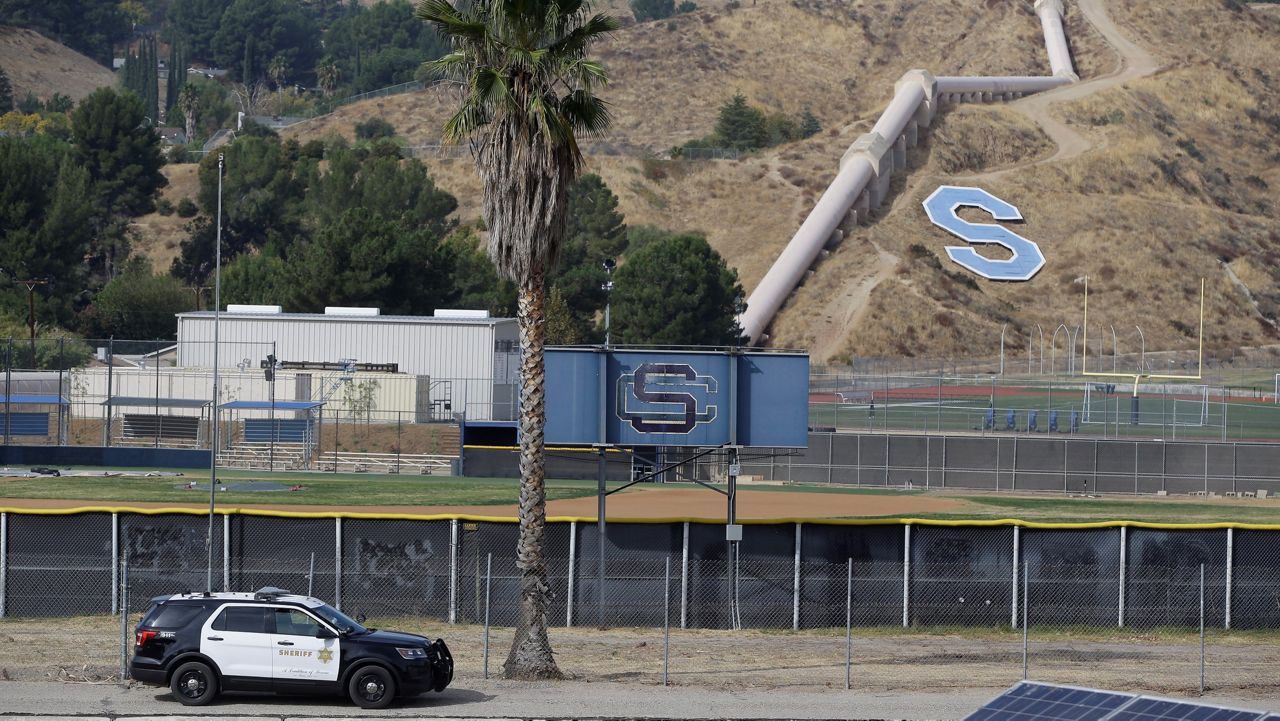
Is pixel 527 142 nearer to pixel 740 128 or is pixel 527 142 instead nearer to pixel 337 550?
pixel 337 550

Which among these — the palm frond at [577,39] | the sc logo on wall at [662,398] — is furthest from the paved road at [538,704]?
the palm frond at [577,39]

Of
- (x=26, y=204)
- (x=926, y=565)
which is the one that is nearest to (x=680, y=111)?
(x=26, y=204)

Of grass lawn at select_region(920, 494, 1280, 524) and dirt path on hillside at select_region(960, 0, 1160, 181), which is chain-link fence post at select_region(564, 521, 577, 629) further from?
dirt path on hillside at select_region(960, 0, 1160, 181)

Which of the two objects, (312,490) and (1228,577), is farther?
(312,490)

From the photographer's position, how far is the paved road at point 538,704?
2144 cm

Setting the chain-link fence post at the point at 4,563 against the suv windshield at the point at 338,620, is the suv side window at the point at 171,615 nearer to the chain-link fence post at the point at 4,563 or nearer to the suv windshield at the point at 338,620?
the suv windshield at the point at 338,620

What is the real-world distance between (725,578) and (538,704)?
24.9ft

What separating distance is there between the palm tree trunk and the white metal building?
44.9 meters

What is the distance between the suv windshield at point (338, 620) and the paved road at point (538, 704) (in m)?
1.09

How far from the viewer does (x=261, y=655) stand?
71.1 feet

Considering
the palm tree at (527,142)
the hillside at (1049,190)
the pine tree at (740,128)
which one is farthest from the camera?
the pine tree at (740,128)

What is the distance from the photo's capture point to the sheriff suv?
2164cm

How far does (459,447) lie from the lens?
62.3m

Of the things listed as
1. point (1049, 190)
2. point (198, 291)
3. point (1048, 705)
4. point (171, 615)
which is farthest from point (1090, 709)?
point (1049, 190)
